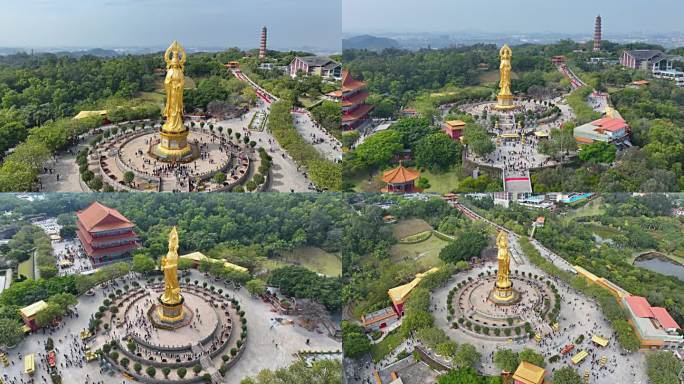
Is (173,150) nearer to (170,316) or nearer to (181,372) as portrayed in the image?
(170,316)

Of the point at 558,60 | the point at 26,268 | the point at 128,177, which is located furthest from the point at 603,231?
the point at 558,60

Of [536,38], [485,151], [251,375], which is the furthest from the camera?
[536,38]

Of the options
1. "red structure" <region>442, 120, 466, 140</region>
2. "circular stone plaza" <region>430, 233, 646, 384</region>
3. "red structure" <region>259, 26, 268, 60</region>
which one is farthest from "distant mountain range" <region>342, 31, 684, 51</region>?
"circular stone plaza" <region>430, 233, 646, 384</region>

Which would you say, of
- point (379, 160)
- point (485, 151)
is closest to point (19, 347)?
point (379, 160)

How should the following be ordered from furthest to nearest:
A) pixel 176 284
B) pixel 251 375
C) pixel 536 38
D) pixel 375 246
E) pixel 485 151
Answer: pixel 536 38
pixel 485 151
pixel 375 246
pixel 176 284
pixel 251 375

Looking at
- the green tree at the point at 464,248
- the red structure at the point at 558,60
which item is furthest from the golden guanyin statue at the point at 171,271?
the red structure at the point at 558,60

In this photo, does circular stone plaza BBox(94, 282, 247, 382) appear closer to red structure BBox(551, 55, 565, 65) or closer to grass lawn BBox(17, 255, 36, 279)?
grass lawn BBox(17, 255, 36, 279)

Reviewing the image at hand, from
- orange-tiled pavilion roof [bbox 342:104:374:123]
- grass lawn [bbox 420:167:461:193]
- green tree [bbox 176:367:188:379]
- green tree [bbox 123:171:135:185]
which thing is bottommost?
green tree [bbox 176:367:188:379]

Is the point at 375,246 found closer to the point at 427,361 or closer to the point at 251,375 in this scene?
the point at 427,361
